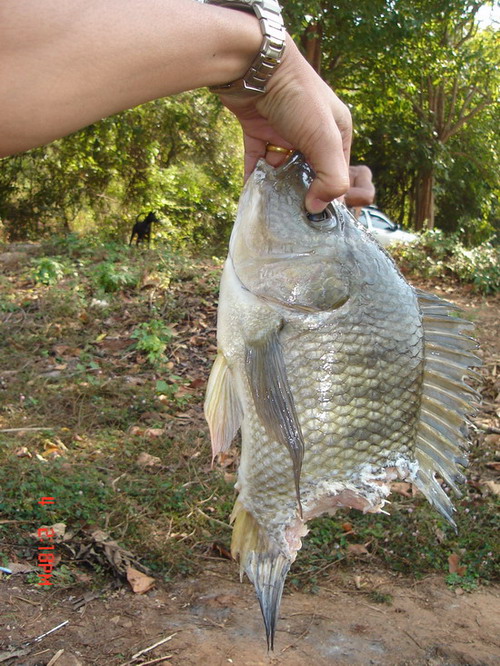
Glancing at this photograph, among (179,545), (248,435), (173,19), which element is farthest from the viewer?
(179,545)

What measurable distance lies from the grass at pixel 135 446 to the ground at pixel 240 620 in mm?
88

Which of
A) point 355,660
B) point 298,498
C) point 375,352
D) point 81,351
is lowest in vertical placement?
point 355,660

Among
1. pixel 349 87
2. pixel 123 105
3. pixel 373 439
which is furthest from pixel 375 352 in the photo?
pixel 349 87

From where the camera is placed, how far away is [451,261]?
1289 cm

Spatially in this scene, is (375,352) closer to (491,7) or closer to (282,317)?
(282,317)

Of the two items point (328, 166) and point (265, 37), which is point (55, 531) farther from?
point (265, 37)

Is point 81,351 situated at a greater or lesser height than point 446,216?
lesser

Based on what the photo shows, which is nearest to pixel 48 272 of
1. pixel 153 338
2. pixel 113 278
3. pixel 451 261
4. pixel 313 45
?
pixel 113 278

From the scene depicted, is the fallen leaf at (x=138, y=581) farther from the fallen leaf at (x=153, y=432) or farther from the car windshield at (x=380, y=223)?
the car windshield at (x=380, y=223)

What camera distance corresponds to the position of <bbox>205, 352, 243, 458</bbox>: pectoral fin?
2.12 m

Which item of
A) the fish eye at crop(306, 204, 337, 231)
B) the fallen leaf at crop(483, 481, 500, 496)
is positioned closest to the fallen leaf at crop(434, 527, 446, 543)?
the fallen leaf at crop(483, 481, 500, 496)

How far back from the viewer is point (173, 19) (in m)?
1.46

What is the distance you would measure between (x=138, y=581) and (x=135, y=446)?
1.70 m

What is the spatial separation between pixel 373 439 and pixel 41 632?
2204 mm
